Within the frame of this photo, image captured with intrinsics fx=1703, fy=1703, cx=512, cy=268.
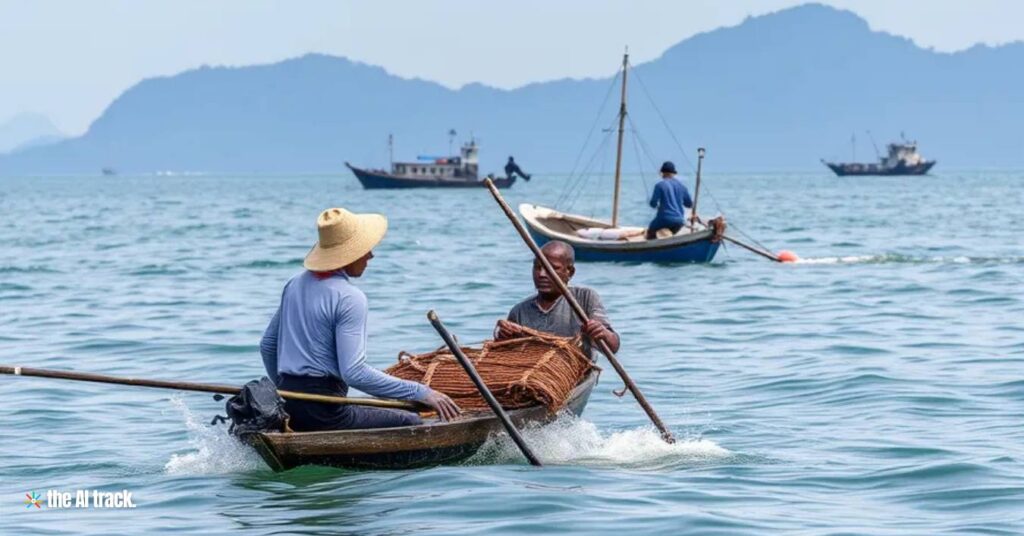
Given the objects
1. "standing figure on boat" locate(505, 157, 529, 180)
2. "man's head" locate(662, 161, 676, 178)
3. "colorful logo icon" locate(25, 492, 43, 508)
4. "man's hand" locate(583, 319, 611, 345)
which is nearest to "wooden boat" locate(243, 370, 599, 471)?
"man's hand" locate(583, 319, 611, 345)

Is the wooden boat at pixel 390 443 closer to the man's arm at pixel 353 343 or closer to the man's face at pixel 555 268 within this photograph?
the man's arm at pixel 353 343

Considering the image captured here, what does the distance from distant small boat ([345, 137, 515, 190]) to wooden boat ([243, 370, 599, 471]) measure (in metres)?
102

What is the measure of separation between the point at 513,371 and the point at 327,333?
1.61 m

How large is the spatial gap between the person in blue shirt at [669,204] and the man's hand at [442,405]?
16.6 meters

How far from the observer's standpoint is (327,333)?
943 centimetres

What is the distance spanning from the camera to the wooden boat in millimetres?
9438

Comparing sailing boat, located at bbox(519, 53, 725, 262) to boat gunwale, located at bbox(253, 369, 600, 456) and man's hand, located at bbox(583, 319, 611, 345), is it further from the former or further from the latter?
boat gunwale, located at bbox(253, 369, 600, 456)

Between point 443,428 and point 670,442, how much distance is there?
197 cm

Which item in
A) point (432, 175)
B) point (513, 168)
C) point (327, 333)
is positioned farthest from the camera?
point (432, 175)

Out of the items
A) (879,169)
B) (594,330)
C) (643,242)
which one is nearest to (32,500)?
(594,330)

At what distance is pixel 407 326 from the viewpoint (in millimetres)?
20000

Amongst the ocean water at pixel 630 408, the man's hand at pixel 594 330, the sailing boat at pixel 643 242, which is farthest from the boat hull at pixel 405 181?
the man's hand at pixel 594 330

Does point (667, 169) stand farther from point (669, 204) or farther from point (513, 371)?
point (513, 371)

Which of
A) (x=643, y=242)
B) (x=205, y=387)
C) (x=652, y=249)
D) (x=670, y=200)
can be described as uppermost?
(x=205, y=387)
